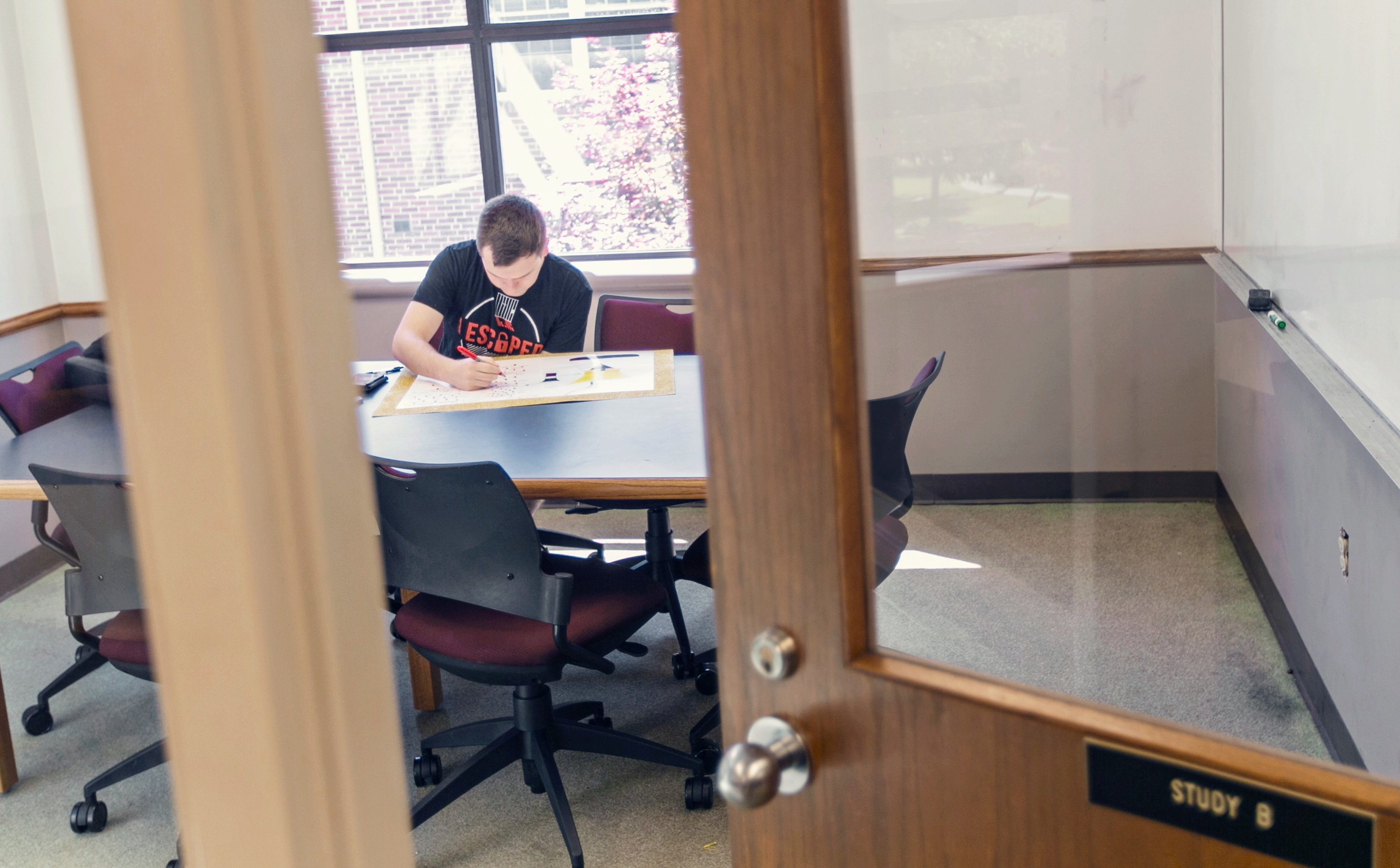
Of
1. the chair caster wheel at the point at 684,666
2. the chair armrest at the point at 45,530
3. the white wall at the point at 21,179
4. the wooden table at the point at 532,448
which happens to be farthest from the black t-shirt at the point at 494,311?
the white wall at the point at 21,179

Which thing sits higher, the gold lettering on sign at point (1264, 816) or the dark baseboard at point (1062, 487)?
the dark baseboard at point (1062, 487)

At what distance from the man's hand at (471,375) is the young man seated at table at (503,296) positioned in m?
0.19

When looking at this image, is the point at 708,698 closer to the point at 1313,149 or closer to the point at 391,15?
the point at 1313,149

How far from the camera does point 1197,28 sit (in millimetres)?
641

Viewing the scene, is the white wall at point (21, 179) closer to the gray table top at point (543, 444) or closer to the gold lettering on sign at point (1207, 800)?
the gold lettering on sign at point (1207, 800)

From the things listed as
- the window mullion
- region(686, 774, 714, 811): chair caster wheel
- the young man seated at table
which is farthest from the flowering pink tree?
region(686, 774, 714, 811): chair caster wheel

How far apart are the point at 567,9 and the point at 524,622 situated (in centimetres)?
311

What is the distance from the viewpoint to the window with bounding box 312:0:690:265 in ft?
15.1

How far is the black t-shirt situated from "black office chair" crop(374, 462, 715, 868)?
0.92 metres

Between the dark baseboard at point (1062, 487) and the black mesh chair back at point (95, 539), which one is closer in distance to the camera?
the dark baseboard at point (1062, 487)

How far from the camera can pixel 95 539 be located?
2203 millimetres

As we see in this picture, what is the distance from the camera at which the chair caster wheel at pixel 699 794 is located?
2428 mm

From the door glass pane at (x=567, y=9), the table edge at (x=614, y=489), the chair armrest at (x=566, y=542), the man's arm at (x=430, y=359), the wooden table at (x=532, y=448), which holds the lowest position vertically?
the chair armrest at (x=566, y=542)

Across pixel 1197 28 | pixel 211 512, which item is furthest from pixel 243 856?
pixel 1197 28
